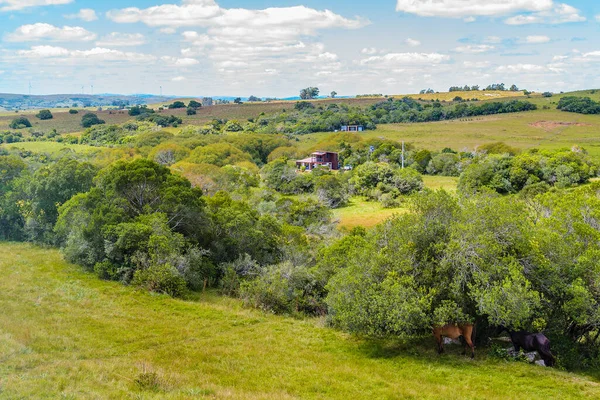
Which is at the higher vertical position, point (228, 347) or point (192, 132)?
point (192, 132)

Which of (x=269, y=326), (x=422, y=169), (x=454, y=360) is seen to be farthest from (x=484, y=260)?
(x=422, y=169)

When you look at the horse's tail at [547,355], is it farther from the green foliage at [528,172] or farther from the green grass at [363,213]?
the green foliage at [528,172]

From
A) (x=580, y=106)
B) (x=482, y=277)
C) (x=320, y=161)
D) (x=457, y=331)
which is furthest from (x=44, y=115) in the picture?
(x=580, y=106)

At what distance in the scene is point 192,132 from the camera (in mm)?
107812

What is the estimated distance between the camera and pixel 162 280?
2534 centimetres

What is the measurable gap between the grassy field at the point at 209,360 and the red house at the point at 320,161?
67.2 metres

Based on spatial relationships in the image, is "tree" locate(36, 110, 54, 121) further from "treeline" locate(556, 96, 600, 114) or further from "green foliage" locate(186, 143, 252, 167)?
"treeline" locate(556, 96, 600, 114)

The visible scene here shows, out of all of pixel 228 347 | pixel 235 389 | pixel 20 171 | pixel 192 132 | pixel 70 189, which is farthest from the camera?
pixel 192 132

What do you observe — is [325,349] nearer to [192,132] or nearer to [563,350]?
[563,350]

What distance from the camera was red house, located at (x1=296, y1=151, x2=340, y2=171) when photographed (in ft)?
295

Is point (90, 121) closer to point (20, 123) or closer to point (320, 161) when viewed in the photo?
point (20, 123)

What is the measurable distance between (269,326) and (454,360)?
8.26m

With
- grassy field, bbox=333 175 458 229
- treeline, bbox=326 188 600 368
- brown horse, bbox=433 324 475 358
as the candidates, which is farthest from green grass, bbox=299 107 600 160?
brown horse, bbox=433 324 475 358

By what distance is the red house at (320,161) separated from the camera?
8981 centimetres
